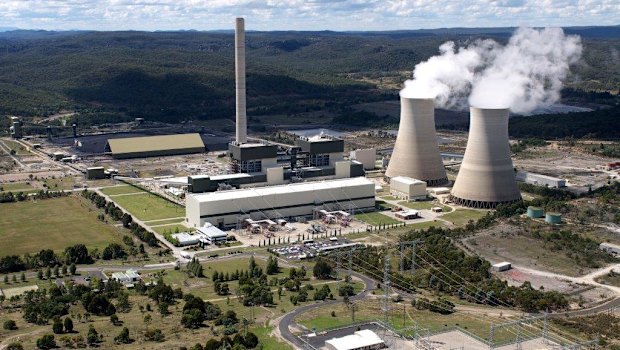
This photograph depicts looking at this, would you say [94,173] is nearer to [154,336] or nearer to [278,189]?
[278,189]

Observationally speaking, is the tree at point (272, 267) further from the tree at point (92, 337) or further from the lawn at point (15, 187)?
the lawn at point (15, 187)

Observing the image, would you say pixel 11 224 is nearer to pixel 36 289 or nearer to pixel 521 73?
pixel 36 289

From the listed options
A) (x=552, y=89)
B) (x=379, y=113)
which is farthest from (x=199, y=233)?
(x=552, y=89)

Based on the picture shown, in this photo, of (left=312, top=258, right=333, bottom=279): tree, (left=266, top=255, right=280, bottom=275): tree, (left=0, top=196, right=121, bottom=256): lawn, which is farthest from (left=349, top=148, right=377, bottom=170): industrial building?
(left=312, top=258, right=333, bottom=279): tree

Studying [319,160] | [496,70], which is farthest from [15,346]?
[496,70]

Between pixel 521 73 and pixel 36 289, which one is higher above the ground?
pixel 521 73

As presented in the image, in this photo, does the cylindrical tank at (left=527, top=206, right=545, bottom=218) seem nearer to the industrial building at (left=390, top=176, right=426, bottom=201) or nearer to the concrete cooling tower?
the concrete cooling tower
